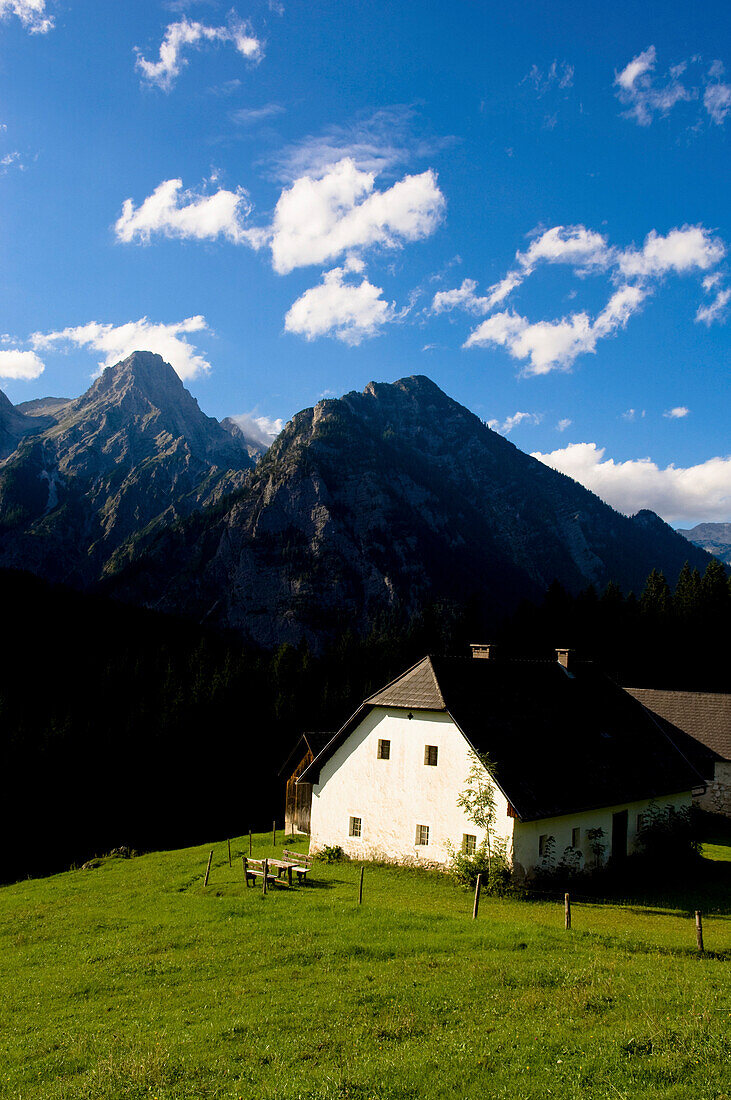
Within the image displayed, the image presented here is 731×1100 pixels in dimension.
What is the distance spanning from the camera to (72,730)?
86188 millimetres

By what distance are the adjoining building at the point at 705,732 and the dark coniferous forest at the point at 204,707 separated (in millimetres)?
25055

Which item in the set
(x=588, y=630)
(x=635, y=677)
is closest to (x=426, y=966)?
(x=635, y=677)

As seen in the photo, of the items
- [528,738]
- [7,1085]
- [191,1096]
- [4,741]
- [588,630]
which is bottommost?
[4,741]

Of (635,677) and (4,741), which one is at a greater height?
(635,677)

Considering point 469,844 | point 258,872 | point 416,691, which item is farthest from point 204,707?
point 469,844

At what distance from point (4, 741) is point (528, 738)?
73596 millimetres

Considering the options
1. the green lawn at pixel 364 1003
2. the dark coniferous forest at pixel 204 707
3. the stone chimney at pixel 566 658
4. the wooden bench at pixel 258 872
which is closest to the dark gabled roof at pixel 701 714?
the stone chimney at pixel 566 658

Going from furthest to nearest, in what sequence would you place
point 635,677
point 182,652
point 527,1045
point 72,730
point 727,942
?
point 182,652, point 72,730, point 635,677, point 727,942, point 527,1045

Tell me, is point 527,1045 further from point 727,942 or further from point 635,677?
point 635,677

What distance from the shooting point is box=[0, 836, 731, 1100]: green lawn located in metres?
10.5

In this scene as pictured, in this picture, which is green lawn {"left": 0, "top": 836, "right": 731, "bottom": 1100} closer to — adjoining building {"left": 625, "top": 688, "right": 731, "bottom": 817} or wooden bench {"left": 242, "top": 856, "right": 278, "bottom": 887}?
wooden bench {"left": 242, "top": 856, "right": 278, "bottom": 887}

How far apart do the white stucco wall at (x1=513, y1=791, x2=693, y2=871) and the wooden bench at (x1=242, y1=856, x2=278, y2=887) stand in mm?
9845

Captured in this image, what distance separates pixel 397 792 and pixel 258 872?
287 inches

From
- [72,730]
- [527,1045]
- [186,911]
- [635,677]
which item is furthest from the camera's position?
[72,730]
